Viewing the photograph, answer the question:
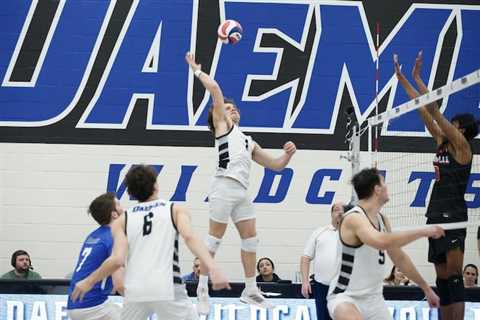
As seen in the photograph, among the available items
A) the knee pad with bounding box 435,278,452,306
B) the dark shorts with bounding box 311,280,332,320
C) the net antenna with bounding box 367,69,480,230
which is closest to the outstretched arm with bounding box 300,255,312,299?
the dark shorts with bounding box 311,280,332,320

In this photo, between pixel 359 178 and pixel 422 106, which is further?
pixel 422 106

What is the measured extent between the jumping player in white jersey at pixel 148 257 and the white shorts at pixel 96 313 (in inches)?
47.9

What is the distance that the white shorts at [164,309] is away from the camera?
8.84 metres

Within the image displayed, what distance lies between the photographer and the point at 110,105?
17.2 m

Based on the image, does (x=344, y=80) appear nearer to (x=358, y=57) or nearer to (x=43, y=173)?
(x=358, y=57)

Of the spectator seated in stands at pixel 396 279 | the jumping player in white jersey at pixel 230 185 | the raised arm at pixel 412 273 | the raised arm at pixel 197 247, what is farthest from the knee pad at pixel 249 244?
the spectator seated in stands at pixel 396 279

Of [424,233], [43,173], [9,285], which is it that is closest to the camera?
[424,233]

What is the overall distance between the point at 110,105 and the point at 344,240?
8.76 metres

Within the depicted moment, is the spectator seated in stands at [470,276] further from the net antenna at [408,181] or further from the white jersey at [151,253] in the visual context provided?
the white jersey at [151,253]

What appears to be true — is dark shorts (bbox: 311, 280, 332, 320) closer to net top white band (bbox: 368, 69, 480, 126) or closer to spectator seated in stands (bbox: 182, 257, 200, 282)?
net top white band (bbox: 368, 69, 480, 126)

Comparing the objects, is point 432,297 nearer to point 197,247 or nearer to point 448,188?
point 448,188

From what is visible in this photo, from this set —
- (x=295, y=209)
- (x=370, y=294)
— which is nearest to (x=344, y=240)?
(x=370, y=294)

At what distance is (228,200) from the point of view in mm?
11023

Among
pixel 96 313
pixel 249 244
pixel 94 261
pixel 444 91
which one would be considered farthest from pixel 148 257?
pixel 444 91
